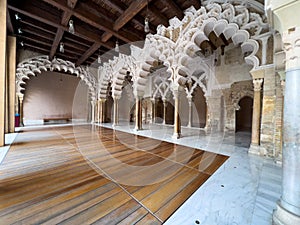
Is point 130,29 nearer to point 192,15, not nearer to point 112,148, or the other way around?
point 192,15

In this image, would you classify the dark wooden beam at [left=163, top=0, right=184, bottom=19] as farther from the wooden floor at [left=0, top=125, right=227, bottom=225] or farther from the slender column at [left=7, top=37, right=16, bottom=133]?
the slender column at [left=7, top=37, right=16, bottom=133]

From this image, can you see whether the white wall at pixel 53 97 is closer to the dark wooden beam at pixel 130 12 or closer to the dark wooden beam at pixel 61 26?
the dark wooden beam at pixel 61 26

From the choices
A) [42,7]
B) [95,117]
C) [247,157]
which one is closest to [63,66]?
[95,117]

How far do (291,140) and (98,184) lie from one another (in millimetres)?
2057

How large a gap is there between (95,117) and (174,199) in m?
8.92

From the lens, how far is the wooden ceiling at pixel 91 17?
3533 millimetres

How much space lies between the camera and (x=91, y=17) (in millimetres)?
3844

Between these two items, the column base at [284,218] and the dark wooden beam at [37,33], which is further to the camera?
the dark wooden beam at [37,33]

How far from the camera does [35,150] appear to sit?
312cm

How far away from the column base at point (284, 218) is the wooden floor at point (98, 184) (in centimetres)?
76

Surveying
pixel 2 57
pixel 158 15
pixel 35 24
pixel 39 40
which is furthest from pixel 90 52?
pixel 158 15

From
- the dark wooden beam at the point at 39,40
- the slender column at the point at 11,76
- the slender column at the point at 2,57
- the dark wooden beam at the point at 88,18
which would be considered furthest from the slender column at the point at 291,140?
the dark wooden beam at the point at 39,40

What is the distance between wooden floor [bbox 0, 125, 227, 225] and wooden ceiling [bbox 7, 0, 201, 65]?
362 centimetres

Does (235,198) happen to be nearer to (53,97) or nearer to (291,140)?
(291,140)
